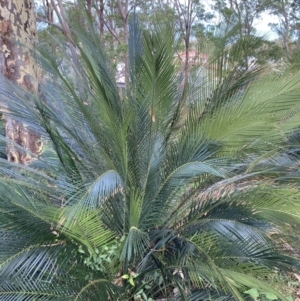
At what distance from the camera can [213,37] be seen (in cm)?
254

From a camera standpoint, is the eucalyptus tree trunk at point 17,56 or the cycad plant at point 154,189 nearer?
the cycad plant at point 154,189

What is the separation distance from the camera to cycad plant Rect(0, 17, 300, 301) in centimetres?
192

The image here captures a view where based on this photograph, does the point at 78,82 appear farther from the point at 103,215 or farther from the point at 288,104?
the point at 288,104

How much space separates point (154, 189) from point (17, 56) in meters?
2.33

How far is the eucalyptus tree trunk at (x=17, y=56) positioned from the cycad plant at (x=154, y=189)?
1.24m

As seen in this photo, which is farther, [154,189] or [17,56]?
[17,56]

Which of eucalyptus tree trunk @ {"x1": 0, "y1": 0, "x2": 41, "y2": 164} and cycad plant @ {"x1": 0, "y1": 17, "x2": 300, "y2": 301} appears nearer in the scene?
cycad plant @ {"x1": 0, "y1": 17, "x2": 300, "y2": 301}

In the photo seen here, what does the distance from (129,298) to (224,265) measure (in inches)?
23.1

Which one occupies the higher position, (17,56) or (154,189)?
(17,56)

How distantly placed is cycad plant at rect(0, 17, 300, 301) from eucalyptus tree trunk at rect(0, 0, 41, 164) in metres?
1.24

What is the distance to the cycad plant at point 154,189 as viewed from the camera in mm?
1925

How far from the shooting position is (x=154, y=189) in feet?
Result: 7.45

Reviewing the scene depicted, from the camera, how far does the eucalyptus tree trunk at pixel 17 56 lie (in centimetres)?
365

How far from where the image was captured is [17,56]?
3.73 metres
